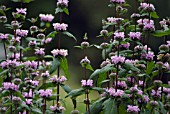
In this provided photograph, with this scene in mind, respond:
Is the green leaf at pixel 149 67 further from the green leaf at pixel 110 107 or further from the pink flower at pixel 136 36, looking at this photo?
the green leaf at pixel 110 107

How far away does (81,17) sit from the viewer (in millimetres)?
9930

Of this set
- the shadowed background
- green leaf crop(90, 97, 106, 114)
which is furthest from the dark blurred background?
green leaf crop(90, 97, 106, 114)

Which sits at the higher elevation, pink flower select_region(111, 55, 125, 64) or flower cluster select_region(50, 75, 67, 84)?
pink flower select_region(111, 55, 125, 64)

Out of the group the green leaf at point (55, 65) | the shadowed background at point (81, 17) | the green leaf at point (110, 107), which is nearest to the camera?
the green leaf at point (110, 107)

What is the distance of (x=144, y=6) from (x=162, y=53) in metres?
0.23

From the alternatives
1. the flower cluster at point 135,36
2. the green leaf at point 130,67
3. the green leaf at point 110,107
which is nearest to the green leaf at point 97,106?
the green leaf at point 110,107

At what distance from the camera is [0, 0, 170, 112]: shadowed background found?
27.7 feet

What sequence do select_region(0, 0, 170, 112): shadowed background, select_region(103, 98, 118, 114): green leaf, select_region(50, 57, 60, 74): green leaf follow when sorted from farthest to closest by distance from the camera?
select_region(0, 0, 170, 112): shadowed background → select_region(50, 57, 60, 74): green leaf → select_region(103, 98, 118, 114): green leaf

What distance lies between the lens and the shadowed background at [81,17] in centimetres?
843

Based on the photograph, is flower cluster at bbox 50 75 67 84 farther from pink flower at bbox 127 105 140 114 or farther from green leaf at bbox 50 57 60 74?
pink flower at bbox 127 105 140 114

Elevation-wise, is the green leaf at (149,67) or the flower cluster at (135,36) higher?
the flower cluster at (135,36)

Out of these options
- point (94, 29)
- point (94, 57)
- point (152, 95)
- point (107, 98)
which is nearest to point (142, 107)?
point (152, 95)

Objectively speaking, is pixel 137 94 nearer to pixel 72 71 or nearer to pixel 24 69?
pixel 24 69

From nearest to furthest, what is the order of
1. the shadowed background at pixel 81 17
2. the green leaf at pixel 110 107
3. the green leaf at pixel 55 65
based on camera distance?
the green leaf at pixel 110 107 → the green leaf at pixel 55 65 → the shadowed background at pixel 81 17
